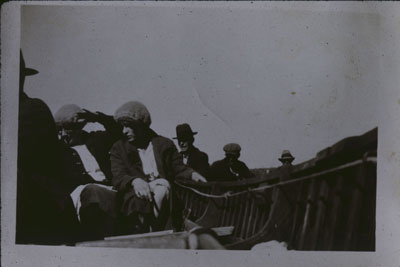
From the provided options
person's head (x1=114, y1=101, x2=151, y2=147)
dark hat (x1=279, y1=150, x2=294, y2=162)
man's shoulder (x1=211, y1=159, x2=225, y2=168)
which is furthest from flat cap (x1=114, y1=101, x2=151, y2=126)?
dark hat (x1=279, y1=150, x2=294, y2=162)

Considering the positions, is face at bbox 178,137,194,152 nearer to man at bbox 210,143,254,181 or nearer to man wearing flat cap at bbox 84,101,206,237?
man wearing flat cap at bbox 84,101,206,237

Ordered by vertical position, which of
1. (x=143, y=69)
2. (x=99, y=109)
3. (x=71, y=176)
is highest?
(x=143, y=69)

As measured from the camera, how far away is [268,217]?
73.9 inches

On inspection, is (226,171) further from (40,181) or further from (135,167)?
(40,181)

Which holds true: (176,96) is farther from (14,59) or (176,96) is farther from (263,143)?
(14,59)

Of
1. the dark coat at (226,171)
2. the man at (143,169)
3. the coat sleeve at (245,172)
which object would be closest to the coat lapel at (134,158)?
the man at (143,169)

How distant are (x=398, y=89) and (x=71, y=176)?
151cm

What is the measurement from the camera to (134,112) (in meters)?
1.95

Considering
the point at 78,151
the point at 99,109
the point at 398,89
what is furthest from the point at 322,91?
→ the point at 78,151

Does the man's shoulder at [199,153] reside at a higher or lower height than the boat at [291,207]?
higher

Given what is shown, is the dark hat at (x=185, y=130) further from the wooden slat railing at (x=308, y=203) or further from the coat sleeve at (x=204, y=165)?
the wooden slat railing at (x=308, y=203)

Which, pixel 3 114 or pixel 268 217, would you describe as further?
pixel 3 114

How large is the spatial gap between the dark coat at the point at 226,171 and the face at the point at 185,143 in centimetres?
14

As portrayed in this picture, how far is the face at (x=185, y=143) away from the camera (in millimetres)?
1929
